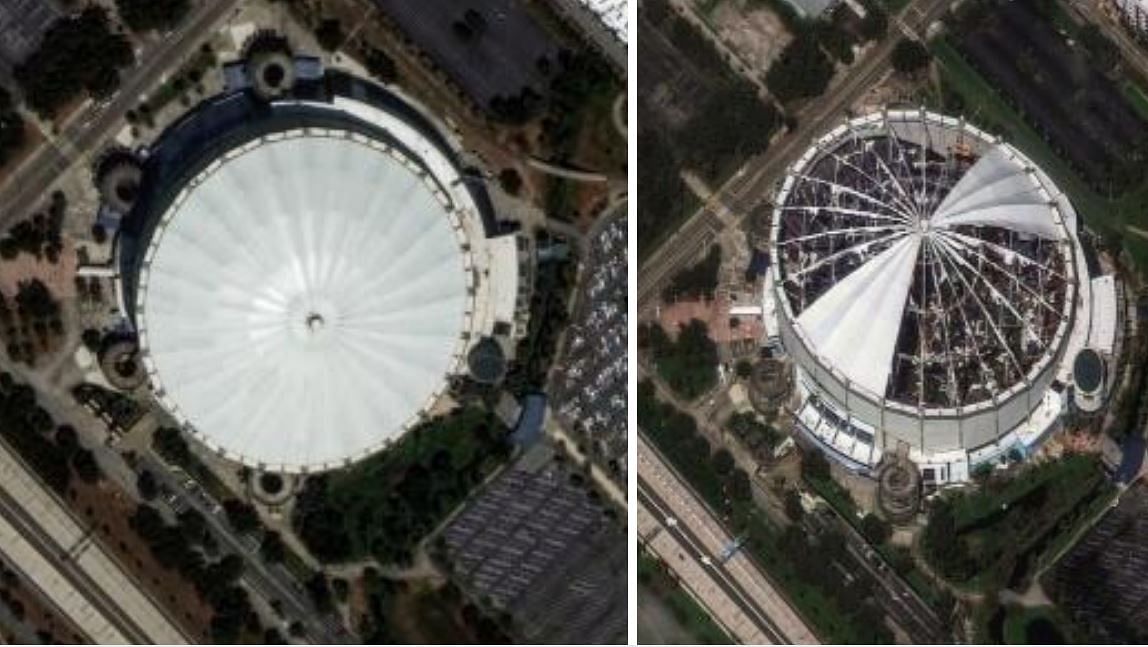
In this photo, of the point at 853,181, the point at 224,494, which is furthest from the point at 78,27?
the point at 853,181

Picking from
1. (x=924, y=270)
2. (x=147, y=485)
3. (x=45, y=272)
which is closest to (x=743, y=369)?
(x=924, y=270)

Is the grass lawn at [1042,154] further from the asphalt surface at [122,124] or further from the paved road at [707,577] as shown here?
the asphalt surface at [122,124]

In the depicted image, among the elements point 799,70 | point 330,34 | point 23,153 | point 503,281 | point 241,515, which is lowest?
point 799,70

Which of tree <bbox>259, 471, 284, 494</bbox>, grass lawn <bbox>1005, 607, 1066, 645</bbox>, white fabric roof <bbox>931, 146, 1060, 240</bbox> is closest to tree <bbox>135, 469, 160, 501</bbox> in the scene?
tree <bbox>259, 471, 284, 494</bbox>

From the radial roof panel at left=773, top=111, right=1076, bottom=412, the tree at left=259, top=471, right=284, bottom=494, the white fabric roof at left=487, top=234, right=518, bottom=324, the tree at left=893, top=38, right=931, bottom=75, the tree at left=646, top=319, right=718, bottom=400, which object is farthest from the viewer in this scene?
the tree at left=893, top=38, right=931, bottom=75

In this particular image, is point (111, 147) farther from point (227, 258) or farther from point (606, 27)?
point (606, 27)

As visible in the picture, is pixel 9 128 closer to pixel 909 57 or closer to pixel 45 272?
pixel 45 272

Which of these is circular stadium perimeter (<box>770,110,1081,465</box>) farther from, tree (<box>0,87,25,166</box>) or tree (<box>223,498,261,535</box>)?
tree (<box>0,87,25,166</box>)
